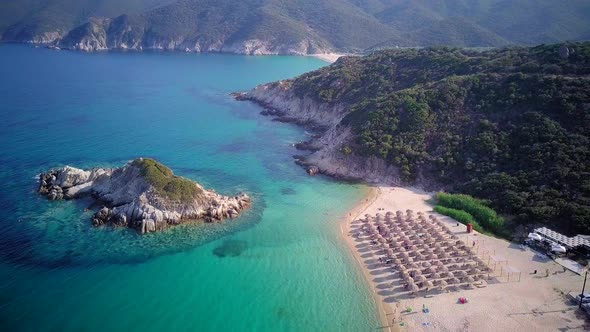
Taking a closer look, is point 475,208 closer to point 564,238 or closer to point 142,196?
point 564,238

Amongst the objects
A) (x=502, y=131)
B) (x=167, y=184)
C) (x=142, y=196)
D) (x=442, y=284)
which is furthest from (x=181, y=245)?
(x=502, y=131)

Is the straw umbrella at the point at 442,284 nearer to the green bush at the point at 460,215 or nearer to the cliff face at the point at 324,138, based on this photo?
the green bush at the point at 460,215

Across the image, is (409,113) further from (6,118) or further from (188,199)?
(6,118)

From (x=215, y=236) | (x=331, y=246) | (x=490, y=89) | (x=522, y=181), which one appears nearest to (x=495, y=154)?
(x=522, y=181)

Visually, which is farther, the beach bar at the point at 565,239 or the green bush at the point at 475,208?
the green bush at the point at 475,208

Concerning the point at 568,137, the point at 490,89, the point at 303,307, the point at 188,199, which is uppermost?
the point at 490,89

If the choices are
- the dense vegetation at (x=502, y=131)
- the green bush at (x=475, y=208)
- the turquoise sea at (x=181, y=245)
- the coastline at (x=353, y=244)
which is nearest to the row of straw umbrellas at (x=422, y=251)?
the coastline at (x=353, y=244)
